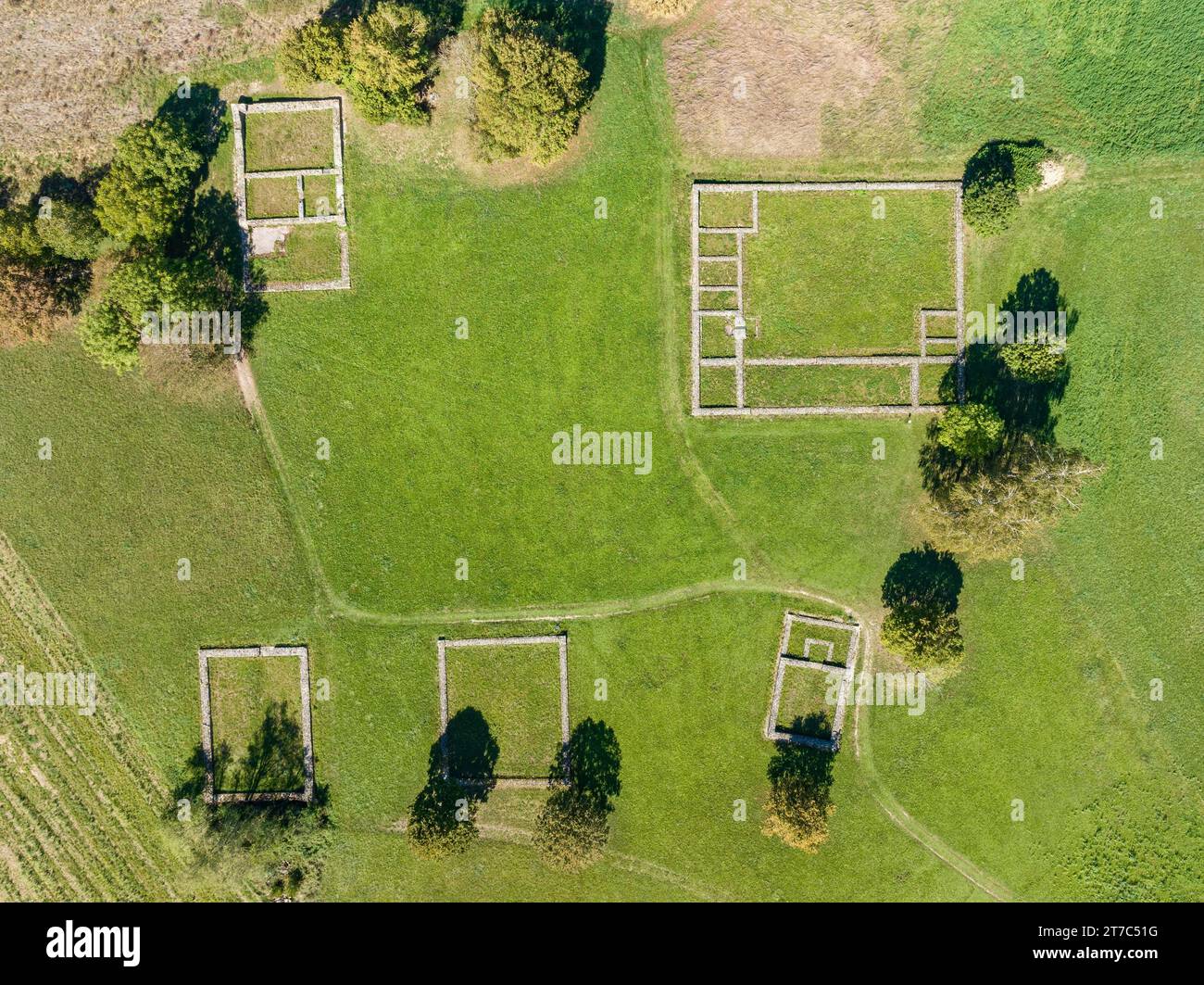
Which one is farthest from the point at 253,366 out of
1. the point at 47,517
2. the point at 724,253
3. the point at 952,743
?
the point at 952,743

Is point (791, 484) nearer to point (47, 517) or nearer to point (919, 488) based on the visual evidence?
point (919, 488)

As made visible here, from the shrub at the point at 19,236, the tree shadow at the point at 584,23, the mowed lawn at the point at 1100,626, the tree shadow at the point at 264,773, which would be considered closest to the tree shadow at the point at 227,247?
the shrub at the point at 19,236

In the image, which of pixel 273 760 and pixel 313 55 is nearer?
pixel 313 55

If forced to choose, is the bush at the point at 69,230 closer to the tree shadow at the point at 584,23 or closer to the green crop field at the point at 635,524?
the green crop field at the point at 635,524

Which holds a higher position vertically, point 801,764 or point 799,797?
point 801,764

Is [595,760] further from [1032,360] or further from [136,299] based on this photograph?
[136,299]

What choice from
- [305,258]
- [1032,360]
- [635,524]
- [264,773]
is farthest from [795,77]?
[264,773]

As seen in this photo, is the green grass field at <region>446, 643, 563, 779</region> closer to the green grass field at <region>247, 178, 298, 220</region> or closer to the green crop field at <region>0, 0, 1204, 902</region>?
the green crop field at <region>0, 0, 1204, 902</region>
